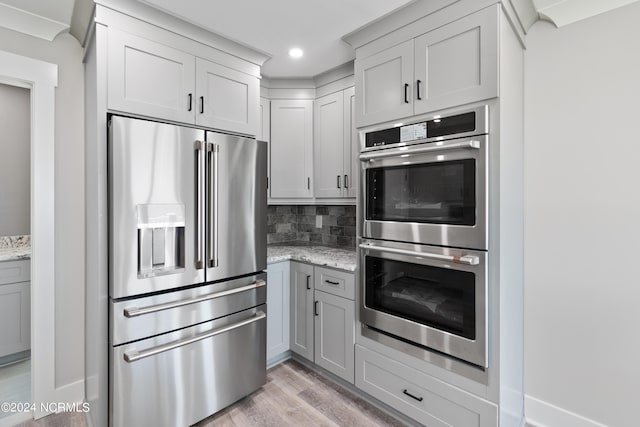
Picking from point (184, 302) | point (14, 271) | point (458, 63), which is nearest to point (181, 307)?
point (184, 302)

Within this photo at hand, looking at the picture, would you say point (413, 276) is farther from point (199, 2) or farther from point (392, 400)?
point (199, 2)

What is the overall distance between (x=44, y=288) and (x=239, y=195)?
1.40 meters

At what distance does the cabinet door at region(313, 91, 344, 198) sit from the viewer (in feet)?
9.12

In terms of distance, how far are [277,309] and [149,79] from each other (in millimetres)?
1895

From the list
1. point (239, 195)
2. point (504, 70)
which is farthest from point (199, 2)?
point (504, 70)

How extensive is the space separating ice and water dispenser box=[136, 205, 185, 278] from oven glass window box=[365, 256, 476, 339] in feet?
3.96

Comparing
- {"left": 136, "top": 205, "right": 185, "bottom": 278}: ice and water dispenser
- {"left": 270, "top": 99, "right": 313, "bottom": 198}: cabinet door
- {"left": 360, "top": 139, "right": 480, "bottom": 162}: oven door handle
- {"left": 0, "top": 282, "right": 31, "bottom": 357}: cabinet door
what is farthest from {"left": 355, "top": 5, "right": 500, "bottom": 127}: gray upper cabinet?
{"left": 0, "top": 282, "right": 31, "bottom": 357}: cabinet door

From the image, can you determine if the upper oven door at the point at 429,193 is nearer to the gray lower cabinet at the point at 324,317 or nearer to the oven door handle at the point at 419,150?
the oven door handle at the point at 419,150

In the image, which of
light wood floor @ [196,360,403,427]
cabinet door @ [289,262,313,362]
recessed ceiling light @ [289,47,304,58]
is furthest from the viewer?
cabinet door @ [289,262,313,362]

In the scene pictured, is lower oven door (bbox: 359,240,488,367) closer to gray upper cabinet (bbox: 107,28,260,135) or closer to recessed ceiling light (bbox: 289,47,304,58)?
gray upper cabinet (bbox: 107,28,260,135)

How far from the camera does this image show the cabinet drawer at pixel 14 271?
8.67ft

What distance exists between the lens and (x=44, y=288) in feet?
6.75

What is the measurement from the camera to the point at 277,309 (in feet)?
8.69

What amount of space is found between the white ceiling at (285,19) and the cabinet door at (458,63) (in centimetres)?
32
